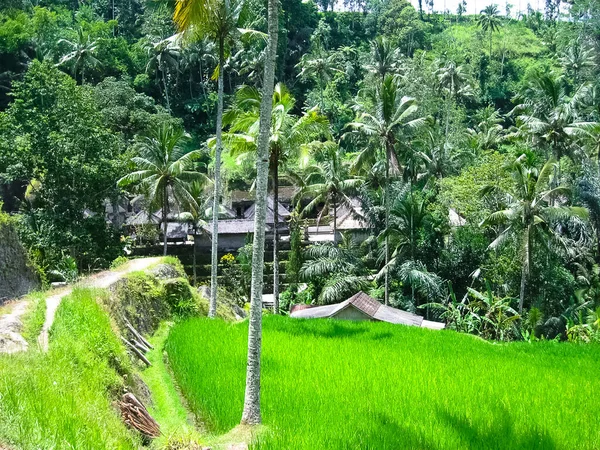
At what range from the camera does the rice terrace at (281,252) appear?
27.0ft

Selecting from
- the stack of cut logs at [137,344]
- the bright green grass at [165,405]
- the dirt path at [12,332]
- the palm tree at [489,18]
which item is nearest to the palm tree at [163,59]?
the palm tree at [489,18]

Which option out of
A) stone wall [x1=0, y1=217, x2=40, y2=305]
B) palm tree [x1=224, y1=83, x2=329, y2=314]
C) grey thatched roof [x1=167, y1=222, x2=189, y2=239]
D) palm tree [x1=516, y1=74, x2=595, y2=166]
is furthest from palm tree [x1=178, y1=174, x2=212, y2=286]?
palm tree [x1=516, y1=74, x2=595, y2=166]

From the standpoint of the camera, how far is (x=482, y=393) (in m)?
9.62

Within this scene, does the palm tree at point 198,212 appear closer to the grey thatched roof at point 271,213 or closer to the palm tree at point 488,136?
the grey thatched roof at point 271,213

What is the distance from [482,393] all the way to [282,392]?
3.29 meters

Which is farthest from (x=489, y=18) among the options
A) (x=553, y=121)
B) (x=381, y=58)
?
(x=553, y=121)

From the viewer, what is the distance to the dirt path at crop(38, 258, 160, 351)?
31.6ft

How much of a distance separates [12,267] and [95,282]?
15.9 feet

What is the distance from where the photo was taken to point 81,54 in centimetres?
4738

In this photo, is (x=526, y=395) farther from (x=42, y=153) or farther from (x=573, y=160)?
(x=573, y=160)

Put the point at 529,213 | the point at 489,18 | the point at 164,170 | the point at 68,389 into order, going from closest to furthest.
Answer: the point at 68,389 → the point at 529,213 → the point at 164,170 → the point at 489,18

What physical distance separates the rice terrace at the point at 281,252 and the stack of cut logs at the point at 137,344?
63mm

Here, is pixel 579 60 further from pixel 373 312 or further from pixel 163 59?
pixel 373 312

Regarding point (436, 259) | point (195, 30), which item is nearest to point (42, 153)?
point (195, 30)
